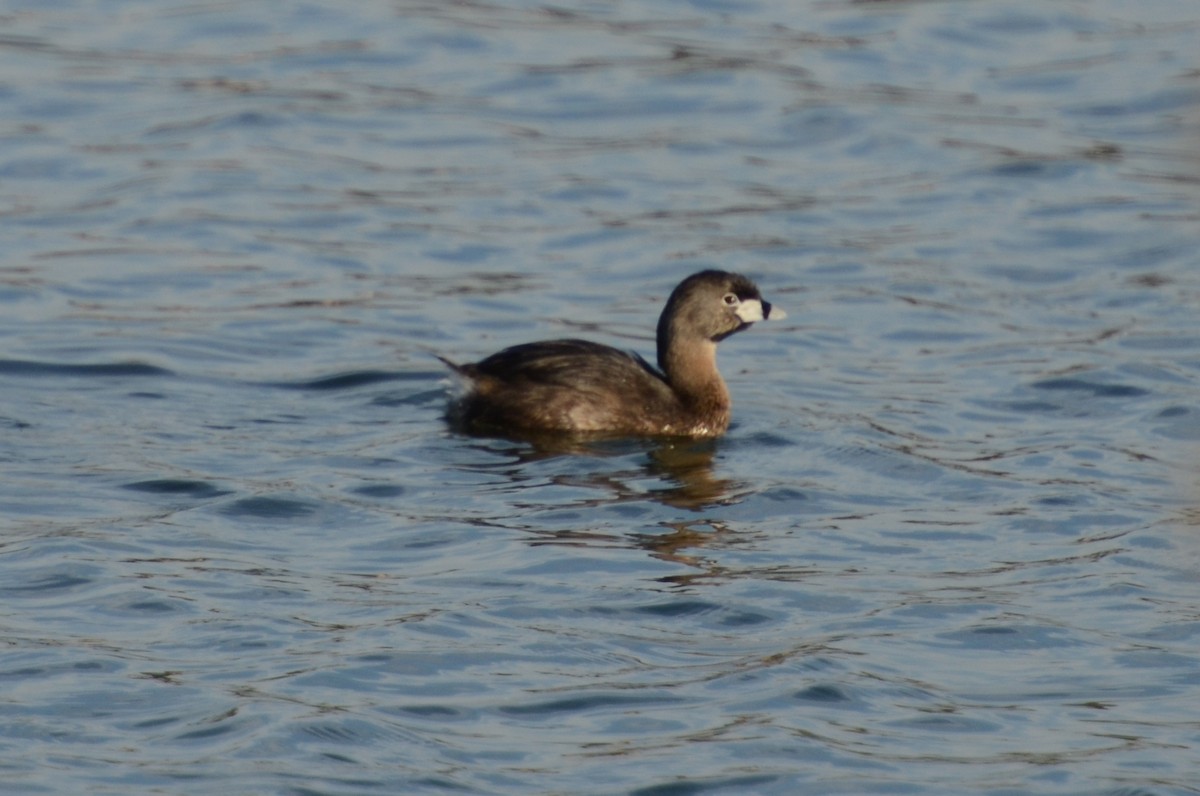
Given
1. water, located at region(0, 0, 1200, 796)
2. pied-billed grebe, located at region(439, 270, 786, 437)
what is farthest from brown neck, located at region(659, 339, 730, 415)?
water, located at region(0, 0, 1200, 796)

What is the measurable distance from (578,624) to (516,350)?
3.32m

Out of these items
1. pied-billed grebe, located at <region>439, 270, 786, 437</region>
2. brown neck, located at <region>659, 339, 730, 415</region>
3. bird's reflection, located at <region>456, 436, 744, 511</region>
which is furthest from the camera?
brown neck, located at <region>659, 339, 730, 415</region>

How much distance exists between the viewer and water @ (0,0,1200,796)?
24.6 ft

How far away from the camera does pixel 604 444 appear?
11438 mm

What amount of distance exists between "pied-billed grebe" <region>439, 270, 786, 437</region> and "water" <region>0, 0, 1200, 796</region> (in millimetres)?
211

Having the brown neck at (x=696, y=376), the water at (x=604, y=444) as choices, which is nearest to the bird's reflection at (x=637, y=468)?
the water at (x=604, y=444)

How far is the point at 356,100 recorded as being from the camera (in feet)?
60.6

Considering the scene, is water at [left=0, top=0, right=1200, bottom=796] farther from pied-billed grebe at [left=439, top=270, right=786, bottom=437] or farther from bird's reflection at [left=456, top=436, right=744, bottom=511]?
→ pied-billed grebe at [left=439, top=270, right=786, bottom=437]

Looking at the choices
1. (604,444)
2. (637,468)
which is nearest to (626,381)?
(604,444)

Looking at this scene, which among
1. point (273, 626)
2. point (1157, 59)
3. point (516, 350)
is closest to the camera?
point (273, 626)

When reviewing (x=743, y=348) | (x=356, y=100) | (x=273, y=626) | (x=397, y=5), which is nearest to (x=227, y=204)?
(x=356, y=100)

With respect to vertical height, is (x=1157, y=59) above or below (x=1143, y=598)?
above

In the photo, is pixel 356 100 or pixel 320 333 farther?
pixel 356 100

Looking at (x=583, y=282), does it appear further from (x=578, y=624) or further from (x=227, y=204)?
(x=578, y=624)
